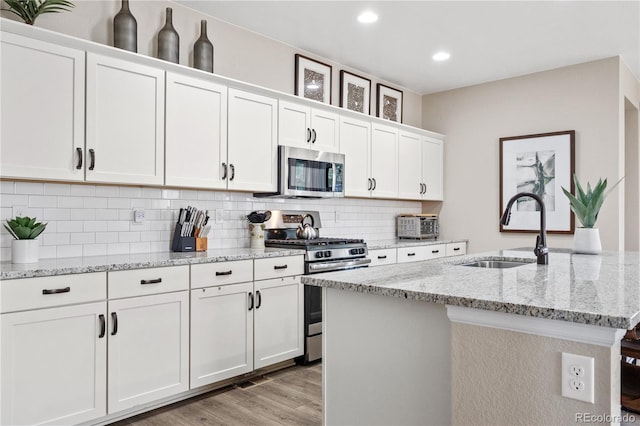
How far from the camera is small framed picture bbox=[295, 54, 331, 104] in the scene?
4320 mm

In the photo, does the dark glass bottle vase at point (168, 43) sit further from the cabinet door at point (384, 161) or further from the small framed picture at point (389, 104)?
the small framed picture at point (389, 104)

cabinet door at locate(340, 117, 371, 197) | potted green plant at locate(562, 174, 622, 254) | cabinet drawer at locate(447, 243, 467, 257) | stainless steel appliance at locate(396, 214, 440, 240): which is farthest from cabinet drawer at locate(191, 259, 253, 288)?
cabinet drawer at locate(447, 243, 467, 257)

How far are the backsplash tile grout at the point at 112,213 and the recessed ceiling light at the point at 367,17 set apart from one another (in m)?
1.68

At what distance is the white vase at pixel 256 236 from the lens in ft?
12.5

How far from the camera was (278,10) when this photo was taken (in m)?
3.54

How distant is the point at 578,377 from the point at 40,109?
9.06 feet

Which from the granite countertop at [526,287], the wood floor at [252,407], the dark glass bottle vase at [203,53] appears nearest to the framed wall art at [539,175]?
the granite countertop at [526,287]

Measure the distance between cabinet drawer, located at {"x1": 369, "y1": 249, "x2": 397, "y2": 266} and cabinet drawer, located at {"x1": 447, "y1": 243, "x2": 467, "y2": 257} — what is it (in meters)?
1.05

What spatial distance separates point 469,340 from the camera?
1448 millimetres

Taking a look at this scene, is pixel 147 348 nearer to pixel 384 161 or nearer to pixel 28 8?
pixel 28 8

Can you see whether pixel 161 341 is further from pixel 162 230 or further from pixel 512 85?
pixel 512 85

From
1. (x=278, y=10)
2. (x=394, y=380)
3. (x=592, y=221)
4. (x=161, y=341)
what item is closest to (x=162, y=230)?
(x=161, y=341)

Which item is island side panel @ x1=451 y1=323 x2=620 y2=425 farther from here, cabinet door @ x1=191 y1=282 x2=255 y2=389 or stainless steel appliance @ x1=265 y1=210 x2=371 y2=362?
stainless steel appliance @ x1=265 y1=210 x2=371 y2=362


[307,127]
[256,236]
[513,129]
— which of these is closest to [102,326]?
[256,236]
